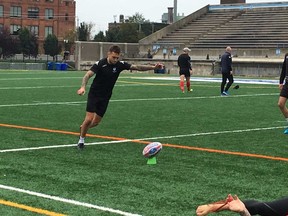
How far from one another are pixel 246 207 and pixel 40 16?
359ft

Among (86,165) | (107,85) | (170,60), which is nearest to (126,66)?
(107,85)

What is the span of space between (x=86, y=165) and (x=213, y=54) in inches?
2015

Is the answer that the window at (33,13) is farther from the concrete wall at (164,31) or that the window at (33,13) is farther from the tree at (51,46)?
the concrete wall at (164,31)

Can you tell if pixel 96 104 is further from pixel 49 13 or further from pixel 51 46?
pixel 49 13

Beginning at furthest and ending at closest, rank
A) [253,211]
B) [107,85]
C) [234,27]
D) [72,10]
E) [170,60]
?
[72,10], [234,27], [170,60], [107,85], [253,211]

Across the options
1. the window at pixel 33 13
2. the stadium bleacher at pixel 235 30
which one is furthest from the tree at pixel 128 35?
the window at pixel 33 13

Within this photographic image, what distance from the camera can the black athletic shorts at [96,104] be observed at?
10.5 meters

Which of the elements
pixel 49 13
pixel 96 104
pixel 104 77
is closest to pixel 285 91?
pixel 104 77

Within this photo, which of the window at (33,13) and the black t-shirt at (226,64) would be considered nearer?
the black t-shirt at (226,64)

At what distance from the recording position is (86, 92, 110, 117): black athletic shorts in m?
10.5

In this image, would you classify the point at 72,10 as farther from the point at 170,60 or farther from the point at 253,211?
the point at 253,211

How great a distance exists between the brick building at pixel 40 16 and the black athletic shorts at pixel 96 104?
96791 millimetres

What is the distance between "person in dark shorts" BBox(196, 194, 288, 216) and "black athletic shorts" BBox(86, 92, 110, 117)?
6177 millimetres

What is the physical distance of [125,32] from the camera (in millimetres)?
90062
